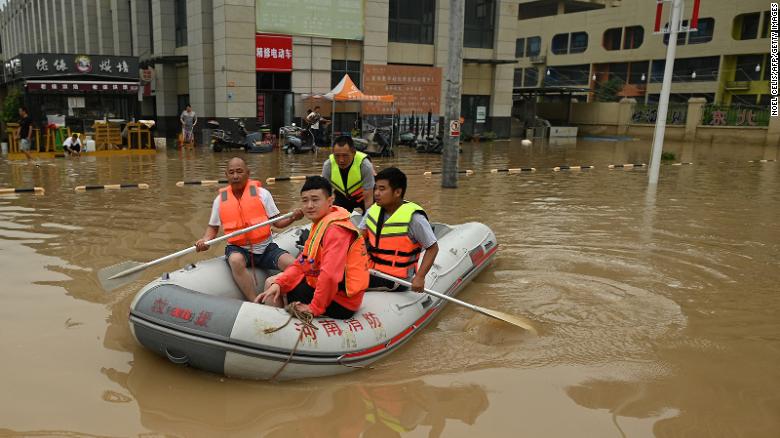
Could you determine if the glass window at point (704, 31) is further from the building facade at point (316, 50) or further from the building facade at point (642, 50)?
the building facade at point (316, 50)

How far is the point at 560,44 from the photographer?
1763 inches

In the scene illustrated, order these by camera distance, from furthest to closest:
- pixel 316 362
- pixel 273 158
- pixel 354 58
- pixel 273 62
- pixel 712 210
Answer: pixel 354 58
pixel 273 62
pixel 273 158
pixel 712 210
pixel 316 362

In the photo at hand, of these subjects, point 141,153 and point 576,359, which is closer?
point 576,359

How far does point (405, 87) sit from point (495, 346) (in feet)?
60.5

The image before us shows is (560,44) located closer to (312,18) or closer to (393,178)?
(312,18)

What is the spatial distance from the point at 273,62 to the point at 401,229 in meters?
16.6

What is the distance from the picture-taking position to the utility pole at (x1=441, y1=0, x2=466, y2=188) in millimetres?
10695

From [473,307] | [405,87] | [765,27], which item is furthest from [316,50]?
[765,27]

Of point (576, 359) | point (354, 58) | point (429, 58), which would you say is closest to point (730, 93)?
point (429, 58)

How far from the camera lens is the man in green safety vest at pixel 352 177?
5.86 m

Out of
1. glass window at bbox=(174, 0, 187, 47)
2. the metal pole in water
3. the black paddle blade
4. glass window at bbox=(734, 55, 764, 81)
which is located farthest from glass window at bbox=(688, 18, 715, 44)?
the black paddle blade

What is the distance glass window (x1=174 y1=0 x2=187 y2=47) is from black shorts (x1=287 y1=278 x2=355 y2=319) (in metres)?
19.9

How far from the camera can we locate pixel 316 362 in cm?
376

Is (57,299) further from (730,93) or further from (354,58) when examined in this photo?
(730,93)
